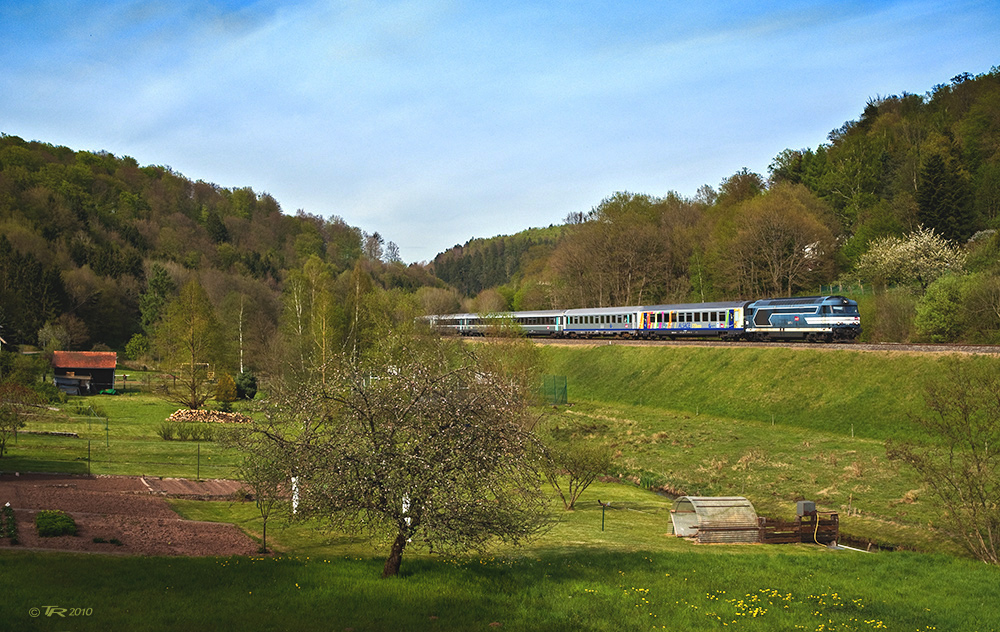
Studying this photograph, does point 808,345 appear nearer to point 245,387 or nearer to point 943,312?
point 943,312

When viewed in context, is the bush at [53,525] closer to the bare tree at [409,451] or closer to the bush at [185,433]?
the bare tree at [409,451]

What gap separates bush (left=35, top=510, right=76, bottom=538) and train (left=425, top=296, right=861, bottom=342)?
39775mm

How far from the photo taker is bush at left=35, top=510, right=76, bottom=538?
55.2ft

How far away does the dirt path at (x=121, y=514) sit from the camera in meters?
16.8

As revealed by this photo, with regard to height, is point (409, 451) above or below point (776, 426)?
above

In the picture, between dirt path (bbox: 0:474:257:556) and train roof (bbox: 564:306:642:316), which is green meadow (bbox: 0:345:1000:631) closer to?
dirt path (bbox: 0:474:257:556)

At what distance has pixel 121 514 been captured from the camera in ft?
66.7

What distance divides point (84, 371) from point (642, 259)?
196 feet

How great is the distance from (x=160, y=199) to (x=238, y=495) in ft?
501

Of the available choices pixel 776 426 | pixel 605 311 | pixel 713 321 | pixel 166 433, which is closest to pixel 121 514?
pixel 166 433

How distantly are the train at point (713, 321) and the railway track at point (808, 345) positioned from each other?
4.21 ft

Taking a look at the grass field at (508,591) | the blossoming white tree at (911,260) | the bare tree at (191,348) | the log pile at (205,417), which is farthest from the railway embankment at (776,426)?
the bare tree at (191,348)

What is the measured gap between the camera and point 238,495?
24844 millimetres

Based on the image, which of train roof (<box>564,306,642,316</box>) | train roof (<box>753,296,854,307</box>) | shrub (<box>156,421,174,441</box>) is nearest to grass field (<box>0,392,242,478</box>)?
shrub (<box>156,421,174,441</box>)
